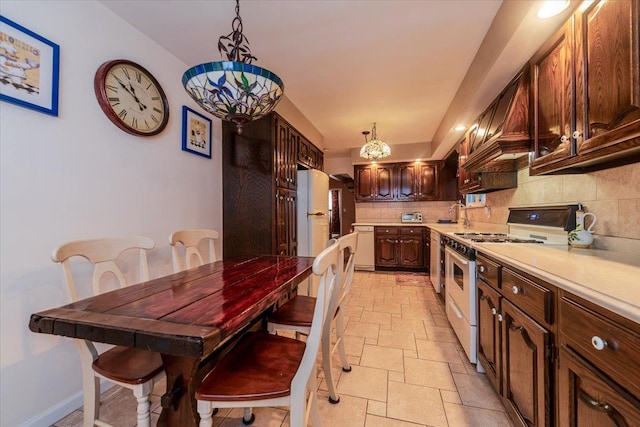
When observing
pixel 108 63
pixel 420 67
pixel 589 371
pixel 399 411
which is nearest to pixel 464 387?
pixel 399 411

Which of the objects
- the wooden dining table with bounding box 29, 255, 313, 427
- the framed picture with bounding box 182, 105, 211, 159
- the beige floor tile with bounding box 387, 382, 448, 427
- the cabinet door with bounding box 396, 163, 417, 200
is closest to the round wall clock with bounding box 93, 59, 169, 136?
the framed picture with bounding box 182, 105, 211, 159

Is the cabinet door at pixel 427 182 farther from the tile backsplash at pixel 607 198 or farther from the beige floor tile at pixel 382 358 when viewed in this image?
the beige floor tile at pixel 382 358

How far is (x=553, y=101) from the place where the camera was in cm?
154

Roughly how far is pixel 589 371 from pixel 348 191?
7.91 m

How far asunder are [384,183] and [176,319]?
200 inches

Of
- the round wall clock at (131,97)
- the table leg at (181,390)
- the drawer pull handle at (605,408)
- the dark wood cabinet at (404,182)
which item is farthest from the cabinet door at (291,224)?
the drawer pull handle at (605,408)

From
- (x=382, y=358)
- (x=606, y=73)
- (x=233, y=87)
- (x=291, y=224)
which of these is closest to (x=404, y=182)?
(x=291, y=224)

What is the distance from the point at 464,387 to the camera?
5.63 ft

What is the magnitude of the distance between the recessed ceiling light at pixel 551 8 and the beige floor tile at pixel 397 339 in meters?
2.34

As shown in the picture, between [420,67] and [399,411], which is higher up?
[420,67]

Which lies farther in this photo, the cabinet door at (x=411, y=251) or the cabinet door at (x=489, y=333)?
the cabinet door at (x=411, y=251)

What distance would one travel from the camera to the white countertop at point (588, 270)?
2.37 feet

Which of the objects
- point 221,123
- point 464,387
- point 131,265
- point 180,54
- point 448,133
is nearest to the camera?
point 464,387

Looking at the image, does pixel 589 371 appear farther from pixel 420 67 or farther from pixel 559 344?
pixel 420 67
